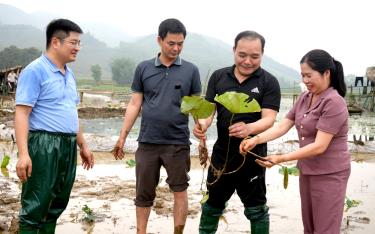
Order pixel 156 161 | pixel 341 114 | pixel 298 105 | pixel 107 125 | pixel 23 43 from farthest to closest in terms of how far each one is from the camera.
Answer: pixel 23 43 < pixel 107 125 < pixel 156 161 < pixel 298 105 < pixel 341 114

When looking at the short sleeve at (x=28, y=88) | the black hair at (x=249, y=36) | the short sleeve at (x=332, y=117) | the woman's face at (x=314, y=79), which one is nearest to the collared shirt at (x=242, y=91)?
the black hair at (x=249, y=36)

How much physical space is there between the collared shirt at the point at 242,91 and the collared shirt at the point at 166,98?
11.8 inches

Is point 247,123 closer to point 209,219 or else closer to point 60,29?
point 209,219

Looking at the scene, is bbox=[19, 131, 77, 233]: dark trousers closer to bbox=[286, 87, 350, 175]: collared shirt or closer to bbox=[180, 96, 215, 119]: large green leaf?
bbox=[180, 96, 215, 119]: large green leaf

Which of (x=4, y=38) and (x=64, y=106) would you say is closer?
(x=64, y=106)

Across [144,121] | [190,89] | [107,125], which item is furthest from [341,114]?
[107,125]

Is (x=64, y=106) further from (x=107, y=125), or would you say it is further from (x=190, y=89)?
(x=107, y=125)

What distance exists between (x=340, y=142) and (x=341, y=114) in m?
0.20

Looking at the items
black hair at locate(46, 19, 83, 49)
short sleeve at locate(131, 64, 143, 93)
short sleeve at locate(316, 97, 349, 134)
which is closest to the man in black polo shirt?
short sleeve at locate(316, 97, 349, 134)

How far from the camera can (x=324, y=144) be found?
2.59 m

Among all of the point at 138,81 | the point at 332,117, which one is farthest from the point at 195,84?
the point at 332,117

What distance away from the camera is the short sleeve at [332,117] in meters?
2.58

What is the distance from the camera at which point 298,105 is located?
2.96 metres

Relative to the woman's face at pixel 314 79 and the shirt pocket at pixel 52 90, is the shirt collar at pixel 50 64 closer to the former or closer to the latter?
the shirt pocket at pixel 52 90
